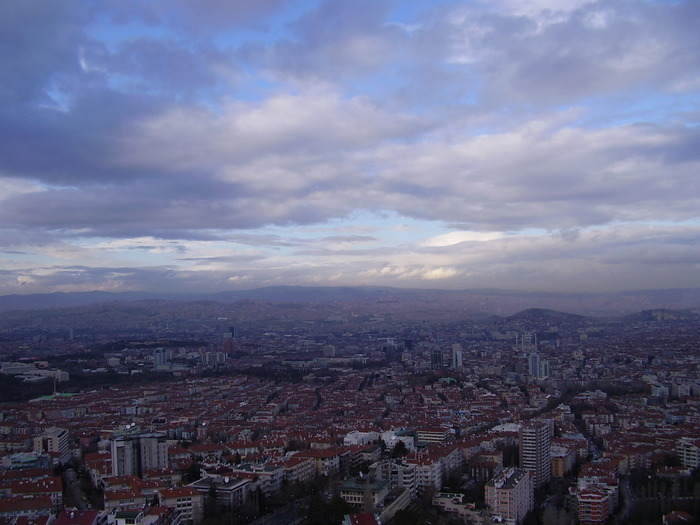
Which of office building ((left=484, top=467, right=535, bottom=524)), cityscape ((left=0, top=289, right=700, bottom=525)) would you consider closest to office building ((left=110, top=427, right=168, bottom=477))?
cityscape ((left=0, top=289, right=700, bottom=525))


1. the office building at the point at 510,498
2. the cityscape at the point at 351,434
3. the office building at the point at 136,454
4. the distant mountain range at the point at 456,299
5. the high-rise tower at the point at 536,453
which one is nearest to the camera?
the office building at the point at 510,498

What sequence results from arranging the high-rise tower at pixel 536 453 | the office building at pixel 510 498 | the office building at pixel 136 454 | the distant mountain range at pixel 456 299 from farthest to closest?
the distant mountain range at pixel 456 299 → the high-rise tower at pixel 536 453 → the office building at pixel 136 454 → the office building at pixel 510 498

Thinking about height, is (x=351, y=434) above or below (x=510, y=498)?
below

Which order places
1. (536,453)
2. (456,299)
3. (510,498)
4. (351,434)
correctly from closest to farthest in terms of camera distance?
1. (510,498)
2. (536,453)
3. (351,434)
4. (456,299)

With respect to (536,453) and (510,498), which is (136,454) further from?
(536,453)

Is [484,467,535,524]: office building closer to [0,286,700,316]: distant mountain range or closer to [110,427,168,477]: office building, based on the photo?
[110,427,168,477]: office building

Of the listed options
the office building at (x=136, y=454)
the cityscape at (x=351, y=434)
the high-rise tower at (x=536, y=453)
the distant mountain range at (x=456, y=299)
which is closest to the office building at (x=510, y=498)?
the cityscape at (x=351, y=434)

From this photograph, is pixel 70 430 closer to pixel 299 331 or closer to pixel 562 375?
pixel 562 375

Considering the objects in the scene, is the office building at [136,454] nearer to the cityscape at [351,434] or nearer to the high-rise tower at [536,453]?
the cityscape at [351,434]

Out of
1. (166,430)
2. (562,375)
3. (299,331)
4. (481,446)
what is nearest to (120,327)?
(299,331)

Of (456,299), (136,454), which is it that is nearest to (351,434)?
(136,454)
